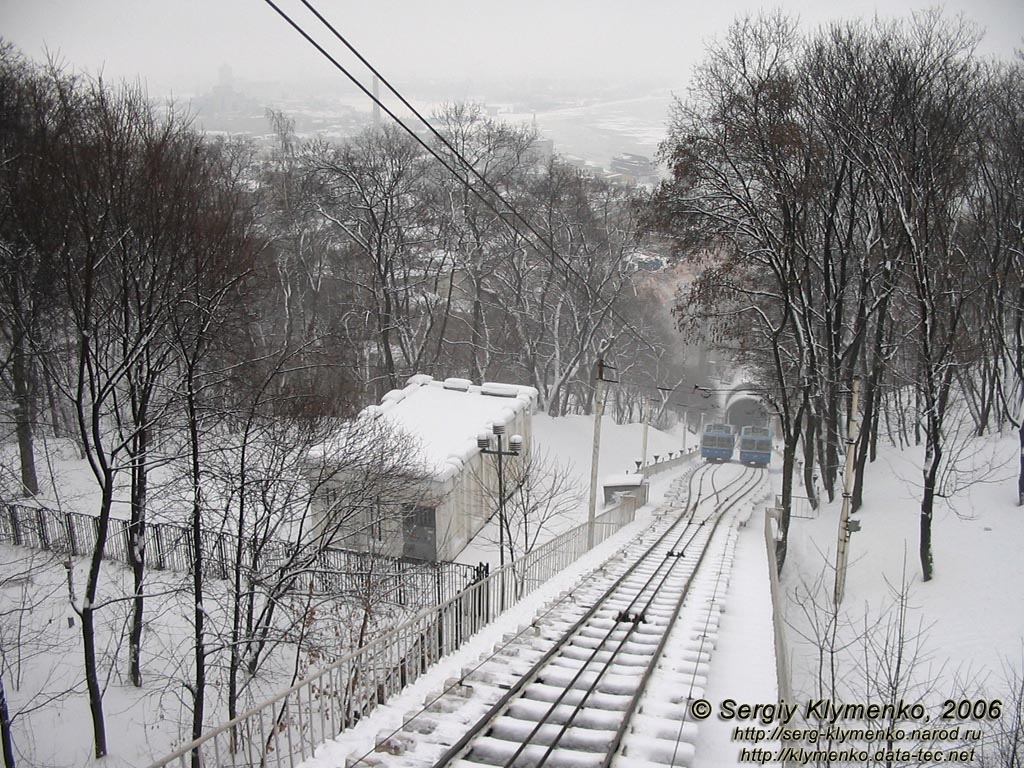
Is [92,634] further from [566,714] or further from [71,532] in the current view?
[71,532]

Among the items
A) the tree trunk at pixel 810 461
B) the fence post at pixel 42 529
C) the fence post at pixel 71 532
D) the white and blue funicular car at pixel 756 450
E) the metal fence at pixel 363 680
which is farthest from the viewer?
the white and blue funicular car at pixel 756 450

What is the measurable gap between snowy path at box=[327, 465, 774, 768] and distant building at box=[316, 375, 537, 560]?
16.7ft

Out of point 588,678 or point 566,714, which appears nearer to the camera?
point 566,714

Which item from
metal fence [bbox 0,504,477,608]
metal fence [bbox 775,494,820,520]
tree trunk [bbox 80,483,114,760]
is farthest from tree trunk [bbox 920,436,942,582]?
tree trunk [bbox 80,483,114,760]

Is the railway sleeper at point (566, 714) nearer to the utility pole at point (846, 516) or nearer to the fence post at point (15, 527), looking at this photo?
the utility pole at point (846, 516)

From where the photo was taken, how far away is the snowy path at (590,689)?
235 inches

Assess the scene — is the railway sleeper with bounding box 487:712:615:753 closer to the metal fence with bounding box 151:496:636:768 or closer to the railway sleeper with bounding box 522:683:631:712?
the railway sleeper with bounding box 522:683:631:712

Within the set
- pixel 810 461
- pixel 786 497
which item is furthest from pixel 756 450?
pixel 786 497

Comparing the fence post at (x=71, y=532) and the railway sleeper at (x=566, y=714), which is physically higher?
the railway sleeper at (x=566, y=714)

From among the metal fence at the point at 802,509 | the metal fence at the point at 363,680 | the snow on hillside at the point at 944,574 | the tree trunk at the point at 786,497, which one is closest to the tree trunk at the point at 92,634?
the metal fence at the point at 363,680

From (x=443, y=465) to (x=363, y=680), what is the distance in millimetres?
10226

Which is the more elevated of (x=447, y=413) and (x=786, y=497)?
(x=447, y=413)

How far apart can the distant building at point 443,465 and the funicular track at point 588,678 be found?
5.03 metres

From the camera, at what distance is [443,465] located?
57.1 feet
